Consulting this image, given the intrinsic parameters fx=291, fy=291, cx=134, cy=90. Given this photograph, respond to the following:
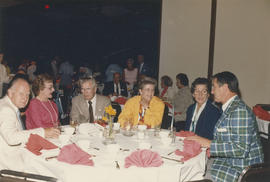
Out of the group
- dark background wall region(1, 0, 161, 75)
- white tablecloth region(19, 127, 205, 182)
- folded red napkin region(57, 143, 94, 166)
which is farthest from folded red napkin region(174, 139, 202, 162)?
dark background wall region(1, 0, 161, 75)

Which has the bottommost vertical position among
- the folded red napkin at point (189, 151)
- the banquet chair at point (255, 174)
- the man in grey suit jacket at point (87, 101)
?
the banquet chair at point (255, 174)

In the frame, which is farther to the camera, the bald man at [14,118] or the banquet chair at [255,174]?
the bald man at [14,118]

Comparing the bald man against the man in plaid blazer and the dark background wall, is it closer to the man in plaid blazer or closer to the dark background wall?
the man in plaid blazer

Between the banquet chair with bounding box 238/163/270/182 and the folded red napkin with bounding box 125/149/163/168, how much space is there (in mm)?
601

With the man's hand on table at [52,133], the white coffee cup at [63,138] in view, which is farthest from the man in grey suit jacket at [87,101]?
the white coffee cup at [63,138]

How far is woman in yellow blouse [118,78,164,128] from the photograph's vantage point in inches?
141

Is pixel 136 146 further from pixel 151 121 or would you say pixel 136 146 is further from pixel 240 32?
pixel 240 32

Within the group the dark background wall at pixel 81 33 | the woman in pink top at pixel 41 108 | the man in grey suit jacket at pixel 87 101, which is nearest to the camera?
the woman in pink top at pixel 41 108

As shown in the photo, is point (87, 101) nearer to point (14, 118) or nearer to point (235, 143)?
point (14, 118)

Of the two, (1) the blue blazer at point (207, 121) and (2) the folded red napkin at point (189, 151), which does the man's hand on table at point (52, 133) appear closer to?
(2) the folded red napkin at point (189, 151)

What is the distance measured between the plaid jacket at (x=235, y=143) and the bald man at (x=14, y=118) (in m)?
1.43

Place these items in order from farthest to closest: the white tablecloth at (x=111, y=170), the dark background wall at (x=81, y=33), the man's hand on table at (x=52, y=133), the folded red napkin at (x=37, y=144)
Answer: the dark background wall at (x=81, y=33) < the man's hand on table at (x=52, y=133) < the folded red napkin at (x=37, y=144) < the white tablecloth at (x=111, y=170)

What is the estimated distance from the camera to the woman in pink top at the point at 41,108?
10.8 feet

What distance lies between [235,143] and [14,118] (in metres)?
1.80
